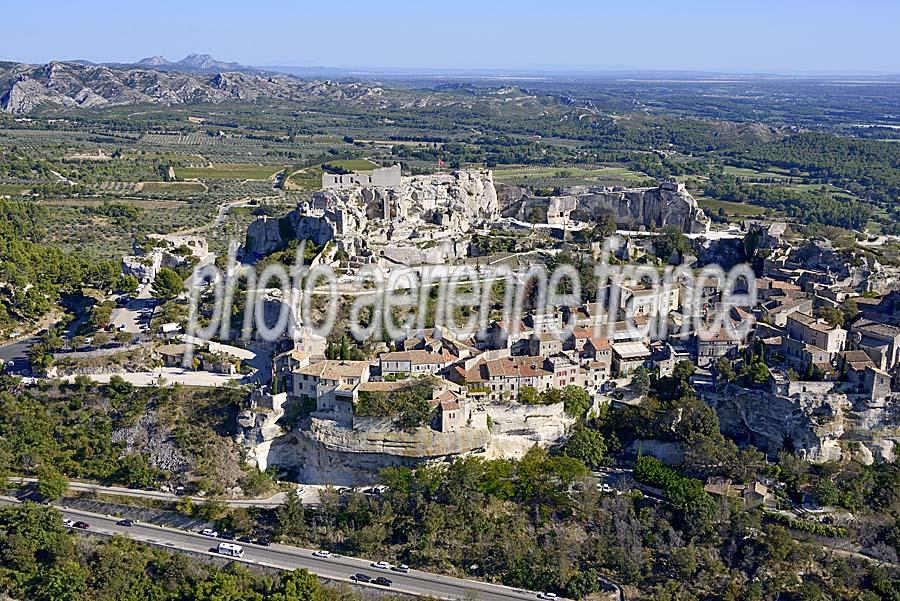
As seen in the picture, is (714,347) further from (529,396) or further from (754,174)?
(754,174)


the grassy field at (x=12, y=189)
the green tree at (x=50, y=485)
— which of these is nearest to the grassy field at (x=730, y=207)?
the green tree at (x=50, y=485)

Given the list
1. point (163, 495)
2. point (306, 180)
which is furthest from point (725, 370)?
point (306, 180)

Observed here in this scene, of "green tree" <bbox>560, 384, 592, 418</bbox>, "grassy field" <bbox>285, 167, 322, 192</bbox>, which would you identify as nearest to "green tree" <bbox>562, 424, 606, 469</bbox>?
"green tree" <bbox>560, 384, 592, 418</bbox>

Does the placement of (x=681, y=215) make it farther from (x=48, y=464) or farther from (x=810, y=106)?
(x=810, y=106)

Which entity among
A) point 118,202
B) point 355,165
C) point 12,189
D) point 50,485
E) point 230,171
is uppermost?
point 355,165

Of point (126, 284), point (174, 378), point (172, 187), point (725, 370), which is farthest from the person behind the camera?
point (172, 187)

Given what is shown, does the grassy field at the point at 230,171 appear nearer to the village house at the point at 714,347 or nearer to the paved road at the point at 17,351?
the paved road at the point at 17,351

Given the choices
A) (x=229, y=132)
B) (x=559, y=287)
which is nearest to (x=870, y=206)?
(x=559, y=287)

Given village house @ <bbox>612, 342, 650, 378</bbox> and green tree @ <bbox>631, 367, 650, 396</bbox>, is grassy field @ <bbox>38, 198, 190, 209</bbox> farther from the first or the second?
green tree @ <bbox>631, 367, 650, 396</bbox>
